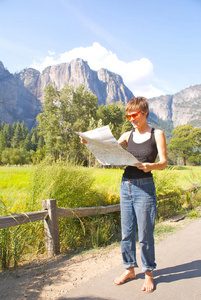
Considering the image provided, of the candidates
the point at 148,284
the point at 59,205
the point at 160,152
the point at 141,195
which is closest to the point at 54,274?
the point at 148,284

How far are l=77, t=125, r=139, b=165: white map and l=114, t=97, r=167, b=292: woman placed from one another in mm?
273

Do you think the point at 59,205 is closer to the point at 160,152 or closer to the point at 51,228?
the point at 51,228

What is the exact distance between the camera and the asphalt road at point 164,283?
2.35 metres

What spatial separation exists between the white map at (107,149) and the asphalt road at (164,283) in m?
1.44

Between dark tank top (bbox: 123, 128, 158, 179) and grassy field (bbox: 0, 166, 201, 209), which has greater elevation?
dark tank top (bbox: 123, 128, 158, 179)

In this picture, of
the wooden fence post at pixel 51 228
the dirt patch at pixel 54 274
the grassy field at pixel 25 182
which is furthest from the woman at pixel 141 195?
the grassy field at pixel 25 182

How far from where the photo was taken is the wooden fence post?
11.3ft

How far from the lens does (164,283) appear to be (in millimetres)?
2609

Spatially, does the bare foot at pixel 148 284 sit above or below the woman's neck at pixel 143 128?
below

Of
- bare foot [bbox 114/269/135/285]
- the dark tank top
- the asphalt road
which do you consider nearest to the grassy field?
the asphalt road

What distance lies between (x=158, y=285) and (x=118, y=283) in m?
0.46

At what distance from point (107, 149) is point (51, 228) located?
1.92 m

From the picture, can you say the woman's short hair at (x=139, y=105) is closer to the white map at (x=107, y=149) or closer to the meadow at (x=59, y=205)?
the white map at (x=107, y=149)

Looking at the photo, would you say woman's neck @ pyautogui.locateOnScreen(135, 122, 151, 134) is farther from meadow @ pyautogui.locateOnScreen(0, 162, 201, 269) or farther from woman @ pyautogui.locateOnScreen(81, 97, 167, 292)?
meadow @ pyautogui.locateOnScreen(0, 162, 201, 269)
